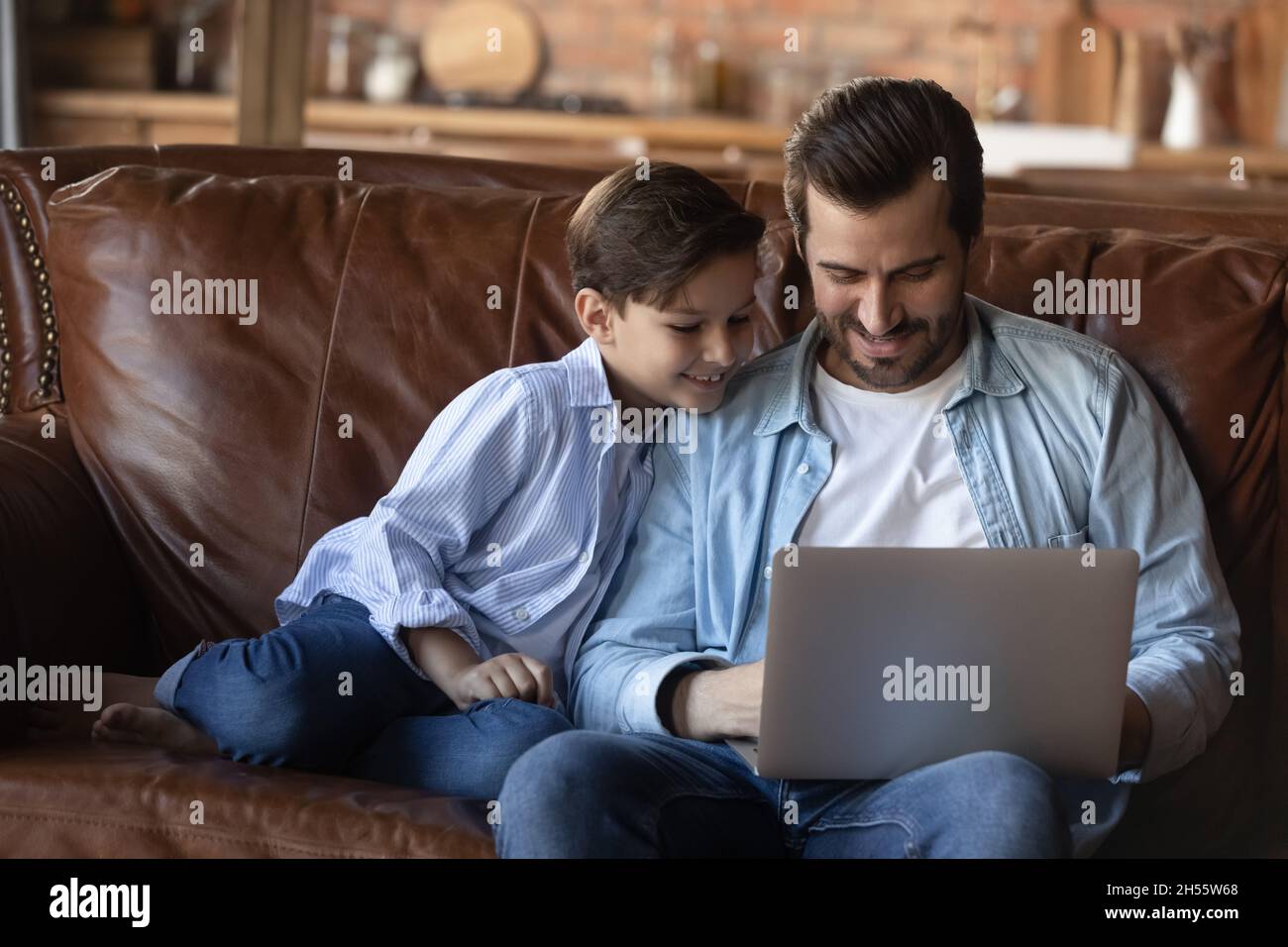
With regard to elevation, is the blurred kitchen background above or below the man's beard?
above

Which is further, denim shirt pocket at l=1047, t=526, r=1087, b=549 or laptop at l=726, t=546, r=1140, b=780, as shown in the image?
denim shirt pocket at l=1047, t=526, r=1087, b=549

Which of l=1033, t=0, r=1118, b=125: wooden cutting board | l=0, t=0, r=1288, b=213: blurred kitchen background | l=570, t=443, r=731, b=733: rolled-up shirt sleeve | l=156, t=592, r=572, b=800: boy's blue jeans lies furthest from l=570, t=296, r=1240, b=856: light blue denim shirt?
l=1033, t=0, r=1118, b=125: wooden cutting board

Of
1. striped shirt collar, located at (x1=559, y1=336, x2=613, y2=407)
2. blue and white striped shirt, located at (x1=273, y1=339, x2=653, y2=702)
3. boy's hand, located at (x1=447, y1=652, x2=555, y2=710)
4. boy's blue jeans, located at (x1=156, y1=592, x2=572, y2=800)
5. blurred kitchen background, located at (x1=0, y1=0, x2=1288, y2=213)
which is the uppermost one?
blurred kitchen background, located at (x1=0, y1=0, x2=1288, y2=213)

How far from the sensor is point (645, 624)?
1571mm

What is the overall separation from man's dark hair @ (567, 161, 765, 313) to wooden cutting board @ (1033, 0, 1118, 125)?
3381 mm

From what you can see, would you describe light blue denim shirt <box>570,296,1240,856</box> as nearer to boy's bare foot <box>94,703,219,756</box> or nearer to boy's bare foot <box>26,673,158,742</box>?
boy's bare foot <box>94,703,219,756</box>

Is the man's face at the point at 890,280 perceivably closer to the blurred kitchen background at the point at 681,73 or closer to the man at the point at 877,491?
the man at the point at 877,491

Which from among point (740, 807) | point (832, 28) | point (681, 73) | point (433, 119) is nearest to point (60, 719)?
point (740, 807)

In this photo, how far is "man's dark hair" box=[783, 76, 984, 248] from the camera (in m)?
1.46

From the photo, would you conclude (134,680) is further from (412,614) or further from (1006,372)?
(1006,372)

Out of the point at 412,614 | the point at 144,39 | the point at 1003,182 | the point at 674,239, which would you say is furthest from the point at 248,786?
the point at 144,39

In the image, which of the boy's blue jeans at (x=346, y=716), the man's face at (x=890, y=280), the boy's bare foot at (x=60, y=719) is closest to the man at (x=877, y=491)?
the man's face at (x=890, y=280)

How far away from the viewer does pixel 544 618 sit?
1.62 m

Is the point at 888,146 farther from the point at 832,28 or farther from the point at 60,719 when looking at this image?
the point at 832,28
